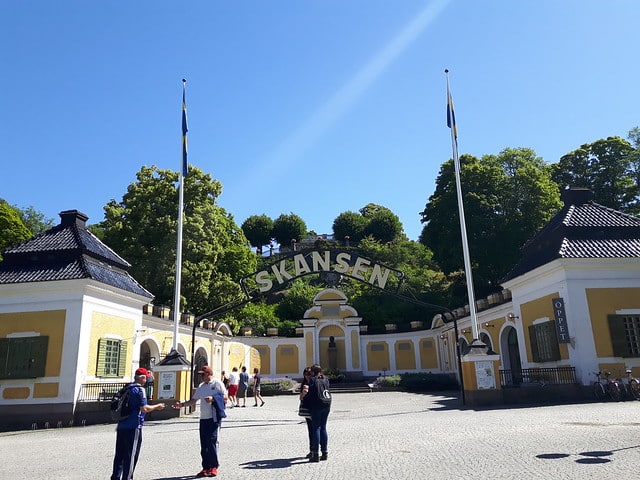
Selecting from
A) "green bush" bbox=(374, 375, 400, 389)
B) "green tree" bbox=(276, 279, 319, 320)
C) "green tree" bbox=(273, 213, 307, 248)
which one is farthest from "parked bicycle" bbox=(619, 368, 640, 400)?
"green tree" bbox=(273, 213, 307, 248)

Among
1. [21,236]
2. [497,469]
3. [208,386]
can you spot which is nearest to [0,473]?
[208,386]

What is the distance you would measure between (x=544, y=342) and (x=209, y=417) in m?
16.1

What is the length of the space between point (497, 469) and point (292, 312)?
42.3 metres

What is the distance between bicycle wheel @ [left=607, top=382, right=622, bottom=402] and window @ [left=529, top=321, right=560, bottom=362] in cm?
248

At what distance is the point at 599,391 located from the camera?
54.7 feet

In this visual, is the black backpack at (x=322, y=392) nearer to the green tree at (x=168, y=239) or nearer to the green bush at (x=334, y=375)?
the green tree at (x=168, y=239)

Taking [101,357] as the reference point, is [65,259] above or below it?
above

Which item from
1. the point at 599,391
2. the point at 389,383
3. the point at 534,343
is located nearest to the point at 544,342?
the point at 534,343

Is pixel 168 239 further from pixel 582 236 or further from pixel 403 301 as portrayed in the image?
pixel 403 301

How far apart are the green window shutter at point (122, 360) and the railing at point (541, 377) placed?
14.4 meters

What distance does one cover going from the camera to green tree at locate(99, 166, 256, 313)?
98.5ft

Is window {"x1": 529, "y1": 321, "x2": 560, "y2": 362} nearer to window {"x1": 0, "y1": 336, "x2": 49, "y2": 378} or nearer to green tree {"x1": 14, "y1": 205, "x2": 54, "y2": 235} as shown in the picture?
window {"x1": 0, "y1": 336, "x2": 49, "y2": 378}

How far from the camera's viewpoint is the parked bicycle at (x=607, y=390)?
1631 cm

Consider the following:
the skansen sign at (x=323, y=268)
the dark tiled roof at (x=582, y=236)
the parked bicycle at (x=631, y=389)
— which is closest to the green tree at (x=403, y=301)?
the dark tiled roof at (x=582, y=236)
